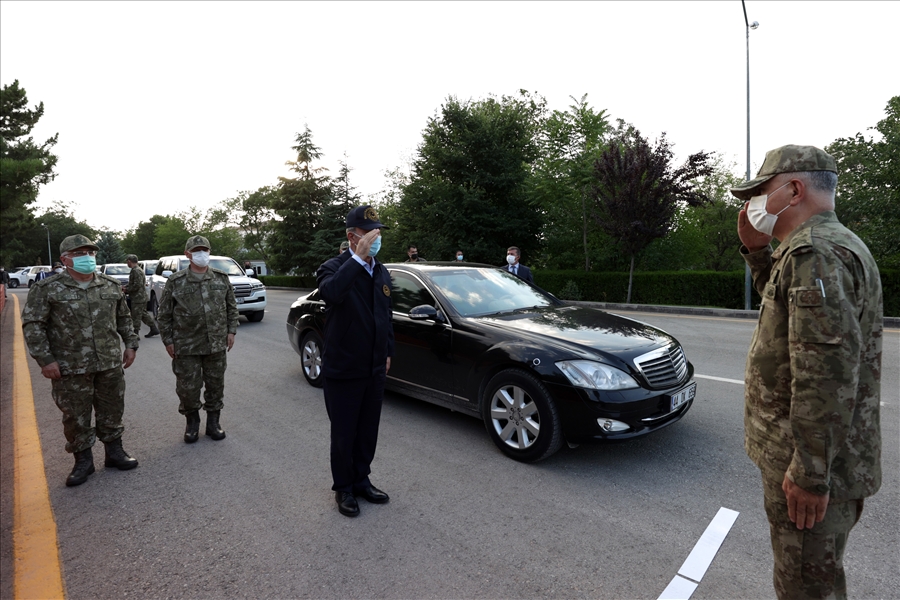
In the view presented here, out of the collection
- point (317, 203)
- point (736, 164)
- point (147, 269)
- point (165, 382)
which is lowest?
point (165, 382)

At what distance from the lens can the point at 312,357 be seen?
21.6ft

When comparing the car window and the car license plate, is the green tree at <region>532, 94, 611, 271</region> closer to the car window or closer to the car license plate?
the car window

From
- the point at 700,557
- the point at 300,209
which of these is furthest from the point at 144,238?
the point at 700,557

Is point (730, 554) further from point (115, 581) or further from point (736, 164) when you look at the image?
point (736, 164)

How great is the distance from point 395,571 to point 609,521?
1.37 m

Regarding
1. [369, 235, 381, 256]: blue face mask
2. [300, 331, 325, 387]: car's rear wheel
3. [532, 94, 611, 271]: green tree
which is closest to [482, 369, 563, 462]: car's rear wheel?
[369, 235, 381, 256]: blue face mask

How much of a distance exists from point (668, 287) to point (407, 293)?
46.9ft

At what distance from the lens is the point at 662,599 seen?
8.05 ft

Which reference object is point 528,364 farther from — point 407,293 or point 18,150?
point 18,150

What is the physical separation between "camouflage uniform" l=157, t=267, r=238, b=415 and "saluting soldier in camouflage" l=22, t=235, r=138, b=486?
548mm

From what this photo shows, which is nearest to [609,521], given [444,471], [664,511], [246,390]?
[664,511]

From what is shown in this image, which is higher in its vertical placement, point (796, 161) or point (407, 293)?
point (796, 161)

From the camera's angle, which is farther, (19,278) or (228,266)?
(19,278)

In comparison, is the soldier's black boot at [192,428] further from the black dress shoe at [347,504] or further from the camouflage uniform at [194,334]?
the black dress shoe at [347,504]
